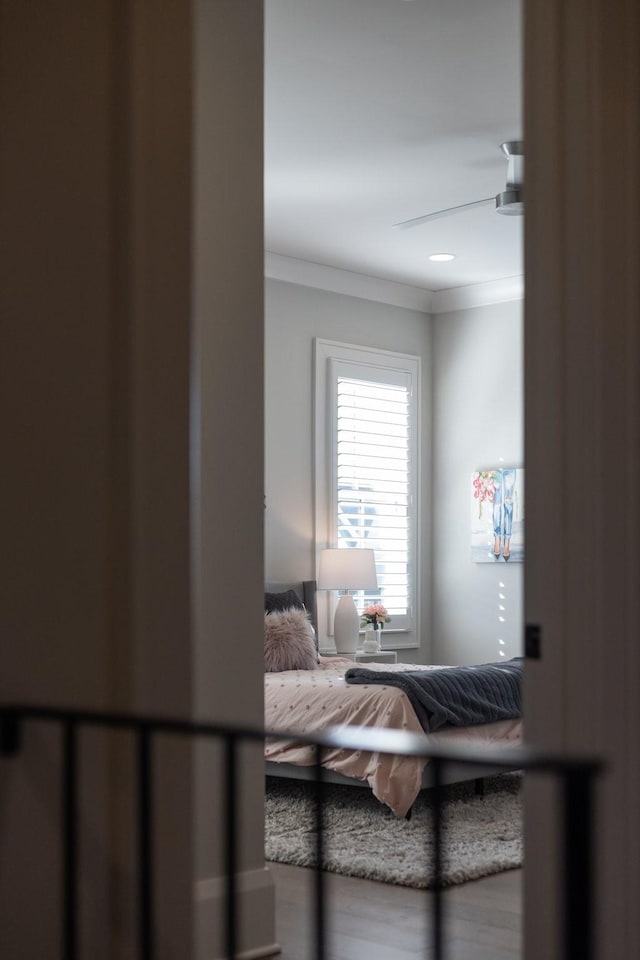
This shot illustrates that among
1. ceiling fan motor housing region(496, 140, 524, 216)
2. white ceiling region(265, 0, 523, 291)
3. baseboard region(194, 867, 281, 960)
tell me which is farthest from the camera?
ceiling fan motor housing region(496, 140, 524, 216)

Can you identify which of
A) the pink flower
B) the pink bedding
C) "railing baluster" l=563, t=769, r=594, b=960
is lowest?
the pink bedding

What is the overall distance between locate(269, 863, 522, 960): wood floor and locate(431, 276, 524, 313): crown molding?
4.90 metres

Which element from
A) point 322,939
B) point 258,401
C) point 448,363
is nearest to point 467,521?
point 448,363

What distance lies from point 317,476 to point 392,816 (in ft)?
9.84

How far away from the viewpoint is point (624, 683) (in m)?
2.32

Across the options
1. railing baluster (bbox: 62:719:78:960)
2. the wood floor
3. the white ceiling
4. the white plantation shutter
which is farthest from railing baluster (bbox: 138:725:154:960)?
the white plantation shutter

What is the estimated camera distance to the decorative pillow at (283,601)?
7.05m

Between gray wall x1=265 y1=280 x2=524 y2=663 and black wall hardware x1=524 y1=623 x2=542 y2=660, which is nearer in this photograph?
black wall hardware x1=524 y1=623 x2=542 y2=660

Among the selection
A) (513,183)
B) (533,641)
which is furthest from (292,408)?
(533,641)

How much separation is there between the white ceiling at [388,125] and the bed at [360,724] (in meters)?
2.59

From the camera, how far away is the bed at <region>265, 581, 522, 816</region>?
17.5 ft

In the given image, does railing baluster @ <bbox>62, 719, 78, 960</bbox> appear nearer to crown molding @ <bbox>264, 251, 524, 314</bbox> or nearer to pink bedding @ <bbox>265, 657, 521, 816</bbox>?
pink bedding @ <bbox>265, 657, 521, 816</bbox>

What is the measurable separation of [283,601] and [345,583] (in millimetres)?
621

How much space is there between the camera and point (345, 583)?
25.1 feet
